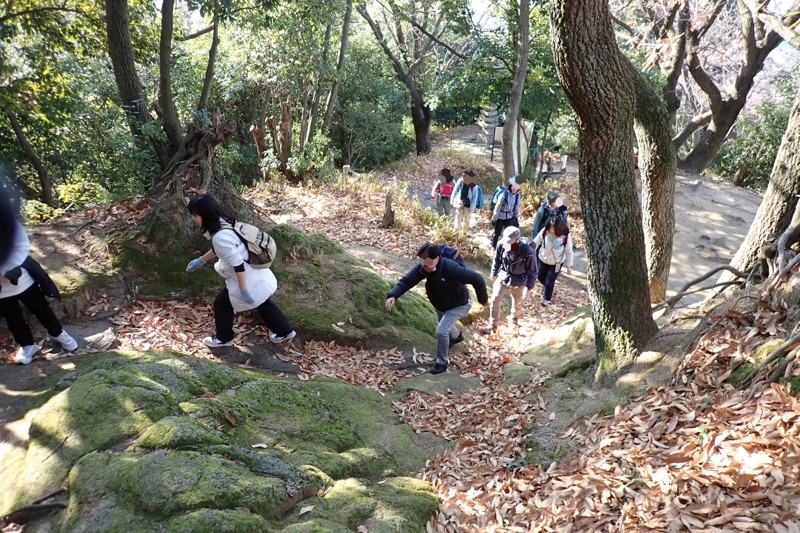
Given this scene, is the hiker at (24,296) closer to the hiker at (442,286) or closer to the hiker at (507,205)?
the hiker at (442,286)

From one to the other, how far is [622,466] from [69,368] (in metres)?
4.97

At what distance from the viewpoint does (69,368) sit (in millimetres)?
4957

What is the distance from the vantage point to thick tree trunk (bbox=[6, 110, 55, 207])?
984 cm

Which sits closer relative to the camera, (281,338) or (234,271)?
(234,271)

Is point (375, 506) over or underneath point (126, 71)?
underneath

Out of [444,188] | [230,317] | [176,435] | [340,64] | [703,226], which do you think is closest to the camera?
[176,435]

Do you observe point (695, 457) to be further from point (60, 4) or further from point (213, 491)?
point (60, 4)

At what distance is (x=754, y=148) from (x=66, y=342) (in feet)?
77.1

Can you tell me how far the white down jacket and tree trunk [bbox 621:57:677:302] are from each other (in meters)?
4.22

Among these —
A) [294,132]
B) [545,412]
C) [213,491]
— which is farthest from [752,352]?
[294,132]

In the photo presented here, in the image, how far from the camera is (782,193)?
4.77 metres

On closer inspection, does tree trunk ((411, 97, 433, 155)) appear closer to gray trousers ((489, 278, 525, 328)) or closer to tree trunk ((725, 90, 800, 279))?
gray trousers ((489, 278, 525, 328))

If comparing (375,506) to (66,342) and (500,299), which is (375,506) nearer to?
(66,342)

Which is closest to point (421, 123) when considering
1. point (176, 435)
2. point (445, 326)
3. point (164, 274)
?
point (445, 326)
